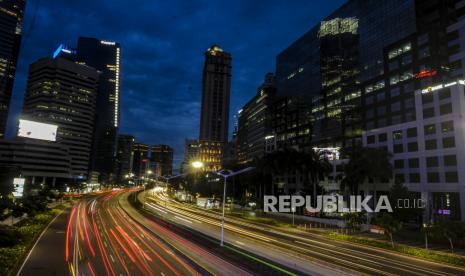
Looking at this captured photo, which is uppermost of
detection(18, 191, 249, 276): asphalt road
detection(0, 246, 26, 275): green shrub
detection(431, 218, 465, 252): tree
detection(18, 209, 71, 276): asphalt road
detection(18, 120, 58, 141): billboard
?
detection(18, 120, 58, 141): billboard

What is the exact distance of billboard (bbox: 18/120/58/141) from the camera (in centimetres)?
16688

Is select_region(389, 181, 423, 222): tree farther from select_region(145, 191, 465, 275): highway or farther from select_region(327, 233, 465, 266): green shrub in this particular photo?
select_region(145, 191, 465, 275): highway

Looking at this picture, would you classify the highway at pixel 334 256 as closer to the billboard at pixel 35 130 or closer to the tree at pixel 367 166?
the tree at pixel 367 166

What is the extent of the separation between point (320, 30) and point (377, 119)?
61146 millimetres

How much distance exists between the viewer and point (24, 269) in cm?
3266

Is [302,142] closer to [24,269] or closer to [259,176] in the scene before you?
[259,176]

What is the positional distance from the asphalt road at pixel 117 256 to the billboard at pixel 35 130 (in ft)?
431

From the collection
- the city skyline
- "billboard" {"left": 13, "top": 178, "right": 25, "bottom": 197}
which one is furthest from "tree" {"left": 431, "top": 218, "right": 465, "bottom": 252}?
"billboard" {"left": 13, "top": 178, "right": 25, "bottom": 197}

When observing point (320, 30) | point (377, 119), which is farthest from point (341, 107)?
point (320, 30)

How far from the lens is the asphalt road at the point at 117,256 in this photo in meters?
32.6

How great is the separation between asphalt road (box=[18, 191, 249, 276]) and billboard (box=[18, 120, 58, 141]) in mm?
131496

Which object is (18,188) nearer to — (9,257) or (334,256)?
(9,257)

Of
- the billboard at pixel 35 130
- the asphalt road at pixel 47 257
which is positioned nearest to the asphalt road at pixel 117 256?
the asphalt road at pixel 47 257

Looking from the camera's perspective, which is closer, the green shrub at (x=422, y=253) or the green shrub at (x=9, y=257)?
the green shrub at (x=9, y=257)
